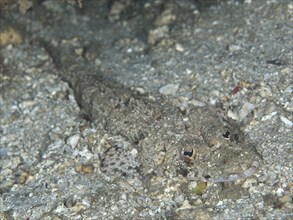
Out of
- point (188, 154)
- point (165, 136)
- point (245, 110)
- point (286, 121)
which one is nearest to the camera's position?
point (188, 154)

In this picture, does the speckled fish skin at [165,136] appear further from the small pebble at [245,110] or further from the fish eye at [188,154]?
the small pebble at [245,110]

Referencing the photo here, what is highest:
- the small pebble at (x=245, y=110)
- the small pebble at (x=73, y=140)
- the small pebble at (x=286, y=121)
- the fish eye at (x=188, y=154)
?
the fish eye at (x=188, y=154)

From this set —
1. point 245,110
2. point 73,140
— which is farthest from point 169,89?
point 73,140

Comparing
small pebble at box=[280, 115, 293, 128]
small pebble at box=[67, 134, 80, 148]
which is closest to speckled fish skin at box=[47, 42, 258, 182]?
small pebble at box=[67, 134, 80, 148]

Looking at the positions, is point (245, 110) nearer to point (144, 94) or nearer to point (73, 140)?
point (144, 94)

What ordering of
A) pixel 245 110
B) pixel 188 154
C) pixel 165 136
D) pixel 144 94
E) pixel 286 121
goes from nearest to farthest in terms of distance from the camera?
pixel 188 154, pixel 165 136, pixel 286 121, pixel 245 110, pixel 144 94

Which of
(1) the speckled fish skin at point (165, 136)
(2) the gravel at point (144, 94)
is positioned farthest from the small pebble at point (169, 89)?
(1) the speckled fish skin at point (165, 136)

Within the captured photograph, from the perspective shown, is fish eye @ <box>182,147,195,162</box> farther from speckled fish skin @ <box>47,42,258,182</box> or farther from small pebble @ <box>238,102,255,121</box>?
small pebble @ <box>238,102,255,121</box>

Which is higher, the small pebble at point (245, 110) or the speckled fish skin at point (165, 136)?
the speckled fish skin at point (165, 136)
